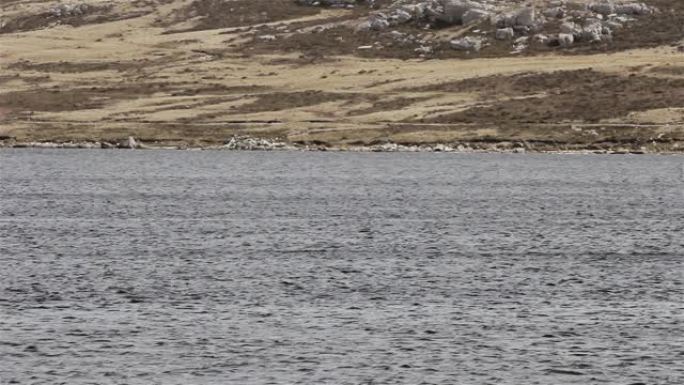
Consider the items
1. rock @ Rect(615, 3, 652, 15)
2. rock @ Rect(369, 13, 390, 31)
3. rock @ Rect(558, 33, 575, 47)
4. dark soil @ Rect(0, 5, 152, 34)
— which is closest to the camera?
rock @ Rect(558, 33, 575, 47)

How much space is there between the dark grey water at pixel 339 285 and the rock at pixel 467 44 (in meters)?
65.7

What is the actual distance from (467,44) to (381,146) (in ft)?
136

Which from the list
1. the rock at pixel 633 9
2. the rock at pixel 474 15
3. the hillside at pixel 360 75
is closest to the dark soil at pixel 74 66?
the hillside at pixel 360 75

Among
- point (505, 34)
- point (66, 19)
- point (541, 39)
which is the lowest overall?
point (541, 39)

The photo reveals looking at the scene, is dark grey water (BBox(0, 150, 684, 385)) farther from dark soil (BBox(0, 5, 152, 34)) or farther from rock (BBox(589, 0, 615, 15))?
dark soil (BBox(0, 5, 152, 34))

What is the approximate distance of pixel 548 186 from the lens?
3551 inches

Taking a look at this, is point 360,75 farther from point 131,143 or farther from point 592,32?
point 131,143

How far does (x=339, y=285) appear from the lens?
136 ft

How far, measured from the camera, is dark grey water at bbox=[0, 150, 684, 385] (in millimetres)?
30125

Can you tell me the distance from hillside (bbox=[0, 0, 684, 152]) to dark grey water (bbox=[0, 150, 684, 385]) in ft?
101

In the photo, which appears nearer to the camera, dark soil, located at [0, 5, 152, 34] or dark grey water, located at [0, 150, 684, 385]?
dark grey water, located at [0, 150, 684, 385]

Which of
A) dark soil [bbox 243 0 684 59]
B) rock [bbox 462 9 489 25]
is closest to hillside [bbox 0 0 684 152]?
rock [bbox 462 9 489 25]

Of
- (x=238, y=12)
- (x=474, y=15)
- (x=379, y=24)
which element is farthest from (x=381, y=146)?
(x=238, y=12)

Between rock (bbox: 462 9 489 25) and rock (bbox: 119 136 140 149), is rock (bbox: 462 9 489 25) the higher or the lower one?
the higher one
